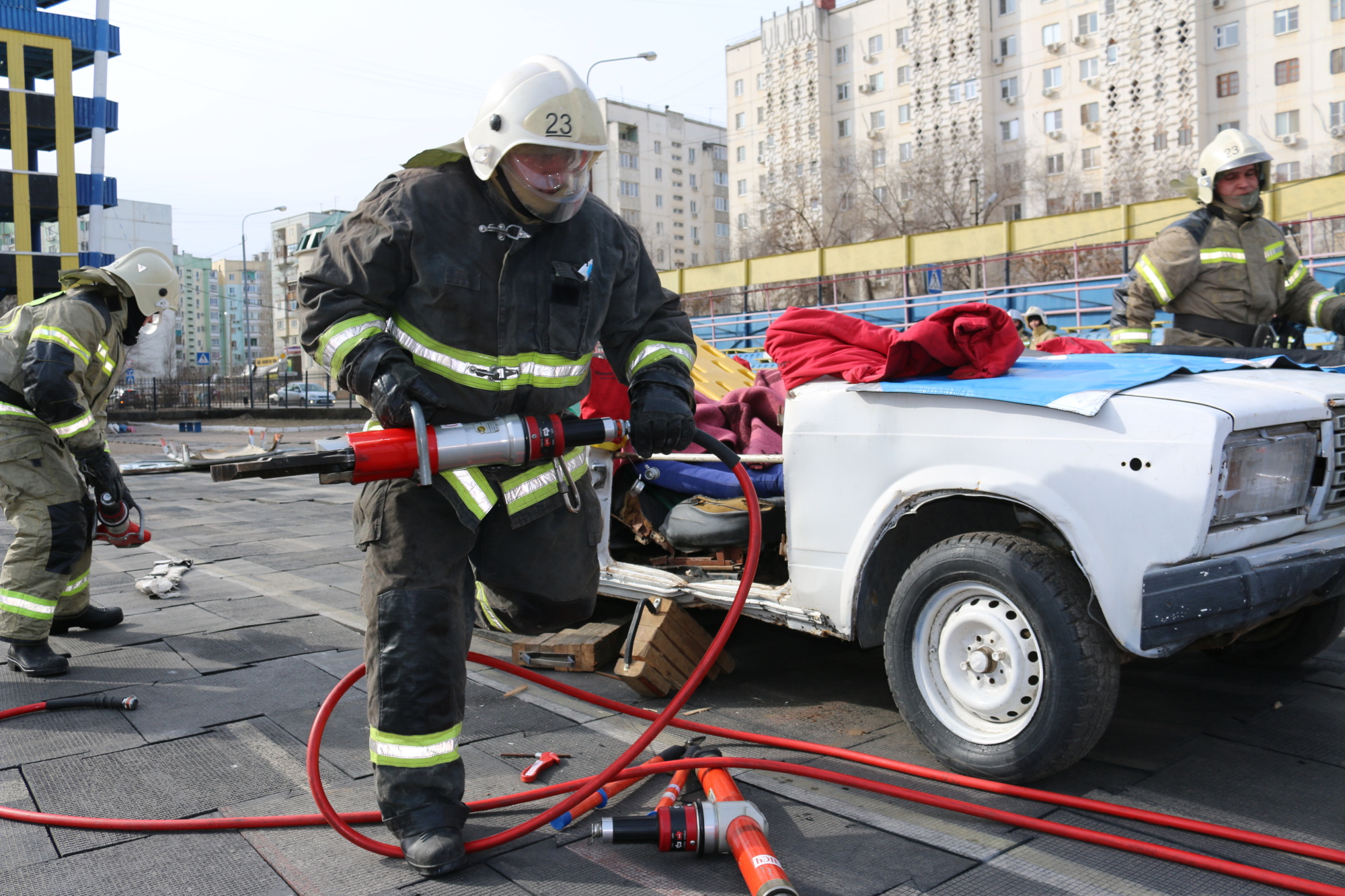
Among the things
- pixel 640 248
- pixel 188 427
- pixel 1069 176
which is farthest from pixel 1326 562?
pixel 1069 176

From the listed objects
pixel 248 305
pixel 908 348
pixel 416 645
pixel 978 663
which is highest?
pixel 248 305

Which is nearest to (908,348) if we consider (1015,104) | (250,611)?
(250,611)

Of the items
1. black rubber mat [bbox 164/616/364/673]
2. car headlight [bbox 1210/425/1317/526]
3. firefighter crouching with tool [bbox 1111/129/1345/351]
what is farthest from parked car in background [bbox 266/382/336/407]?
car headlight [bbox 1210/425/1317/526]

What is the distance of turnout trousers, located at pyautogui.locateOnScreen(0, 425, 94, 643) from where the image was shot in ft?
14.9

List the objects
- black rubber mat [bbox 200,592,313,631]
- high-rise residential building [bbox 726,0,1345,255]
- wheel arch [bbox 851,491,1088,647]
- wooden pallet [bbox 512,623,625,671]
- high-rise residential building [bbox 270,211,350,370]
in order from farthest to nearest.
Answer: high-rise residential building [bbox 270,211,350,370] → high-rise residential building [bbox 726,0,1345,255] → black rubber mat [bbox 200,592,313,631] → wooden pallet [bbox 512,623,625,671] → wheel arch [bbox 851,491,1088,647]

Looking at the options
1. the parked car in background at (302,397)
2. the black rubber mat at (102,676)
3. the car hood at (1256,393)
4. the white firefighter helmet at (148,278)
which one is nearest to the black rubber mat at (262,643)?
the black rubber mat at (102,676)

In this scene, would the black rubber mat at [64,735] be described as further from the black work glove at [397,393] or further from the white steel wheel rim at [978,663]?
the white steel wheel rim at [978,663]

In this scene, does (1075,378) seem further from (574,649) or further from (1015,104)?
(1015,104)

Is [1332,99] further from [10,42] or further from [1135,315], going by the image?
[10,42]

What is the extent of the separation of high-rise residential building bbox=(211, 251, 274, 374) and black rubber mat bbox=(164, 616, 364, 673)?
4314 inches

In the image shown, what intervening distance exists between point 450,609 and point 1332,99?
2154 inches

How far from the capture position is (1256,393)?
2934 millimetres

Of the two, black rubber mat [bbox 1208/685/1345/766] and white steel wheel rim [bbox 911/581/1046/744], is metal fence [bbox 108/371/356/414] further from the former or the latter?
black rubber mat [bbox 1208/685/1345/766]

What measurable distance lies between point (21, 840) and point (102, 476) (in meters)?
2.65
